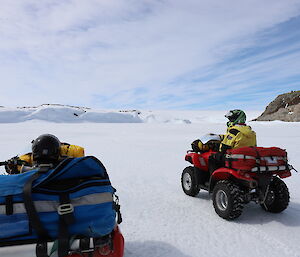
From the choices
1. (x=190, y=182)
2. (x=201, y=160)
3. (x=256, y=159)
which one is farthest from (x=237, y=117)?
(x=190, y=182)

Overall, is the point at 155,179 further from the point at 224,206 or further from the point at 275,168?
the point at 275,168

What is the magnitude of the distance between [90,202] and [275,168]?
2.97 meters

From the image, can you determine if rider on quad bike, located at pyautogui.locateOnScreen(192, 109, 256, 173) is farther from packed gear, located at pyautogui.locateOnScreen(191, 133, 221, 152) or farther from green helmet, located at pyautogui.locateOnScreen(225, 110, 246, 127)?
packed gear, located at pyautogui.locateOnScreen(191, 133, 221, 152)

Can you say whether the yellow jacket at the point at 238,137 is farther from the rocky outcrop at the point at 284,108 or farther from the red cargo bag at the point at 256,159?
the rocky outcrop at the point at 284,108

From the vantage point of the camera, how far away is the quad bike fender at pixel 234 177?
12.5ft

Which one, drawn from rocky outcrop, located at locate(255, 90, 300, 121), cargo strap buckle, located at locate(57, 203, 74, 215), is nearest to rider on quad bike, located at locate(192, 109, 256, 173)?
cargo strap buckle, located at locate(57, 203, 74, 215)

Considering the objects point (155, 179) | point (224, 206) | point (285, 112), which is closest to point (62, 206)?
point (224, 206)

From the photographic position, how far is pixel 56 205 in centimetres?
187

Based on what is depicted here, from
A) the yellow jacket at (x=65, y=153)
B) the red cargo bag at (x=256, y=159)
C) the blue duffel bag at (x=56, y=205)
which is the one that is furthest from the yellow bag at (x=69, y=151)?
the red cargo bag at (x=256, y=159)

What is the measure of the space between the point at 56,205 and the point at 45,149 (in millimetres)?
694

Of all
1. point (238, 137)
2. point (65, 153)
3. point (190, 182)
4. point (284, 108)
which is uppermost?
point (284, 108)

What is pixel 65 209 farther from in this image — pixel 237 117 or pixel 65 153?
pixel 237 117

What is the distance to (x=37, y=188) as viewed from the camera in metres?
1.87

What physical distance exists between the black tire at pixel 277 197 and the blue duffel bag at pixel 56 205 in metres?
3.13
